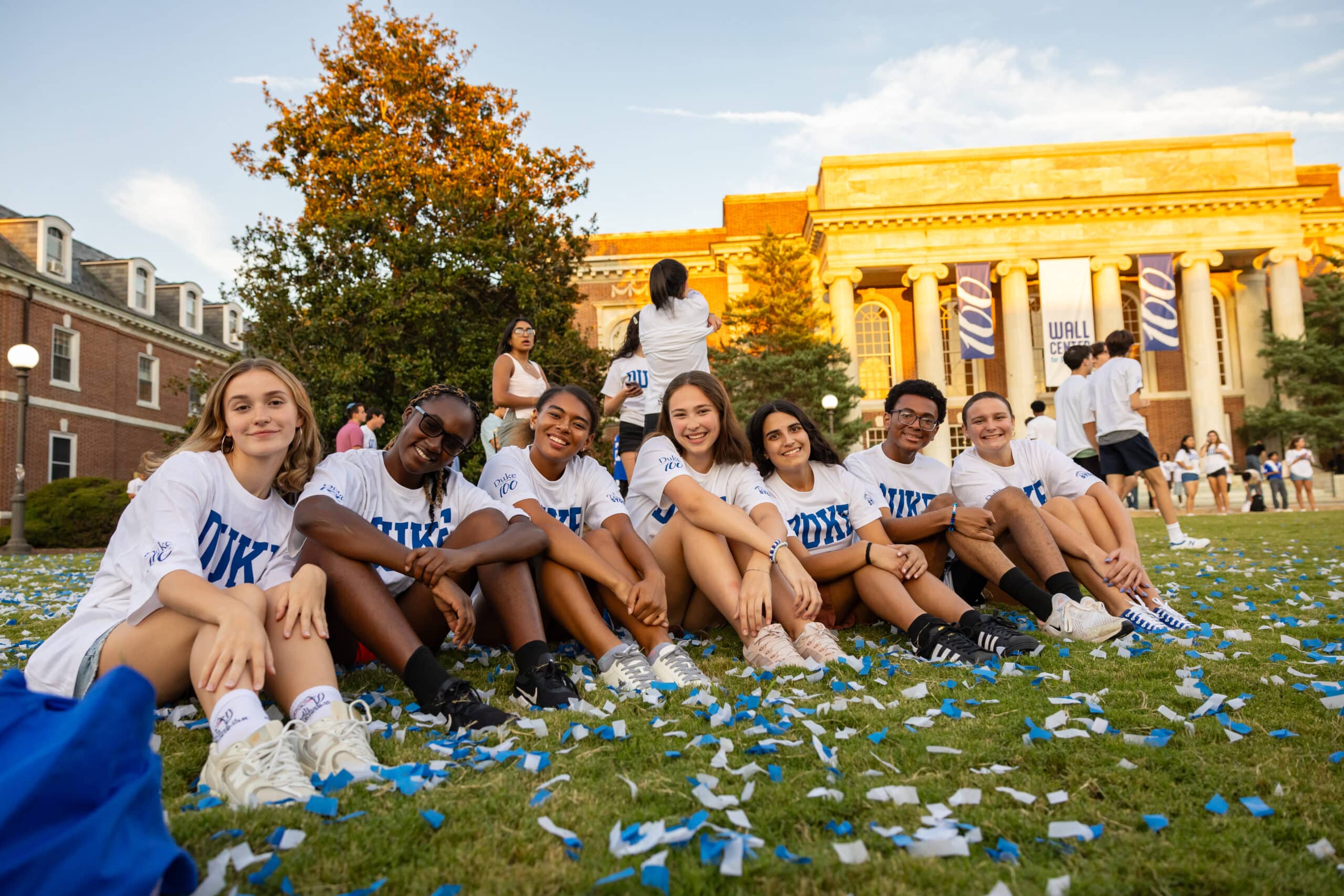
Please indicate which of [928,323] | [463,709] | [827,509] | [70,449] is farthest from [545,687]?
[70,449]

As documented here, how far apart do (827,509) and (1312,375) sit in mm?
31914

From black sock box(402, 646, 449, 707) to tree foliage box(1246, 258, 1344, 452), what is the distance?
32462mm

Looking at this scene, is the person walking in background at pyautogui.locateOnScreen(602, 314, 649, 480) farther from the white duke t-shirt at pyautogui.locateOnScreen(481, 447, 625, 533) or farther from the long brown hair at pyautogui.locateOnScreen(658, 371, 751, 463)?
the white duke t-shirt at pyautogui.locateOnScreen(481, 447, 625, 533)

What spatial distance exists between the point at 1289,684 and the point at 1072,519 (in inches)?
61.0

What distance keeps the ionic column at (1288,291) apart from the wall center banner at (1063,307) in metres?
6.58

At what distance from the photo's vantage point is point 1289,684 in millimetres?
2939

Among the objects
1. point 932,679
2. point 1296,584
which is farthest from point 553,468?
point 1296,584

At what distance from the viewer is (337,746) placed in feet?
7.23

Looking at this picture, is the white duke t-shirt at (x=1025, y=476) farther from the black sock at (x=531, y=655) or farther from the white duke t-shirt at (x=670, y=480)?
the black sock at (x=531, y=655)


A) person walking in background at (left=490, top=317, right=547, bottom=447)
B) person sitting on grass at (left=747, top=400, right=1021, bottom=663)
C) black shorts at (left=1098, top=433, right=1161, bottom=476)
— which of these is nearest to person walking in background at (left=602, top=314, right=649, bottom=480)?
person walking in background at (left=490, top=317, right=547, bottom=447)

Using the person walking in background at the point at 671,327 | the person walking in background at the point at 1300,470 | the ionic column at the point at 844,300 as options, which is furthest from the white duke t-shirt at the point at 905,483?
the ionic column at the point at 844,300

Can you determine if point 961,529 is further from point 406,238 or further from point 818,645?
point 406,238

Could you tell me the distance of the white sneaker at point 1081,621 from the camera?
3697 millimetres

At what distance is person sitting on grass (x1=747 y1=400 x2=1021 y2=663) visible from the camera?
11.4ft
